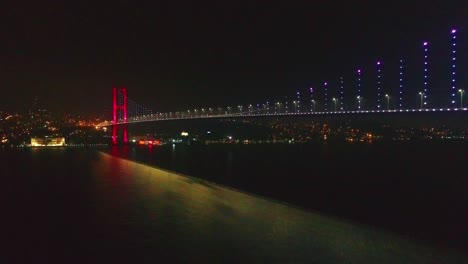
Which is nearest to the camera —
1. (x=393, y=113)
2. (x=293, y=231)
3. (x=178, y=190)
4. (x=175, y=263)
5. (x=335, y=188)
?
(x=175, y=263)

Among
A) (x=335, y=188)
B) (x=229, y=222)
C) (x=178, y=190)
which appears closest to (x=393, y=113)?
(x=335, y=188)

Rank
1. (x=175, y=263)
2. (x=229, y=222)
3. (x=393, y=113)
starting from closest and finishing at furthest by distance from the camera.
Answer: (x=175, y=263) < (x=229, y=222) < (x=393, y=113)

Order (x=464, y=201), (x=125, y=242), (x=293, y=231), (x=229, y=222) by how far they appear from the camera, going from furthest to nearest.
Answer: (x=464, y=201) → (x=229, y=222) → (x=293, y=231) → (x=125, y=242)

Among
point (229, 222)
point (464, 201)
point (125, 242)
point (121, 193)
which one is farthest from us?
point (464, 201)

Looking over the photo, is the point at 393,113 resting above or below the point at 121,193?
above

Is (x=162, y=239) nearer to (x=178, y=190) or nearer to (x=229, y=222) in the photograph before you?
(x=229, y=222)

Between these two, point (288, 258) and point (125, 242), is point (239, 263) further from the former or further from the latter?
point (125, 242)

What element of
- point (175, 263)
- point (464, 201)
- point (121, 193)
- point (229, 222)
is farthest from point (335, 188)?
point (175, 263)

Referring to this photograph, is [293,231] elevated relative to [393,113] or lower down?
lower down

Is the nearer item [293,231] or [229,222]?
[293,231]
